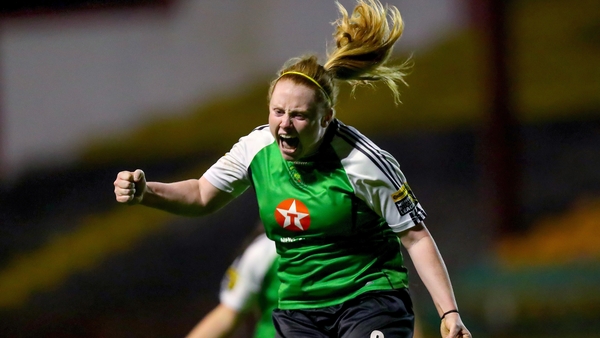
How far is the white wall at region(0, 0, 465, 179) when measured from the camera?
643 cm

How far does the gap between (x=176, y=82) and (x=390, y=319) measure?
4779 millimetres

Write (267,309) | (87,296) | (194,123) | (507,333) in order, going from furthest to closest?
(194,123)
(87,296)
(507,333)
(267,309)

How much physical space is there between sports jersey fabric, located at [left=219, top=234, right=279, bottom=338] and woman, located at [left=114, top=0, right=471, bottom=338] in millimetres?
632

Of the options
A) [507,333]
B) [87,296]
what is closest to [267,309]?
[507,333]

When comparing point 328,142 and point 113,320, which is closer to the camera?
point 328,142

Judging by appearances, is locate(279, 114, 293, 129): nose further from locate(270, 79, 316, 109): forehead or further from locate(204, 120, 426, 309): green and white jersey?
locate(204, 120, 426, 309): green and white jersey

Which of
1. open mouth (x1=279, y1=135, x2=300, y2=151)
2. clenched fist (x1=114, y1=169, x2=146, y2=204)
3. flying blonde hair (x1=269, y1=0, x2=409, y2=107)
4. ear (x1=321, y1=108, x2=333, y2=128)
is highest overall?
flying blonde hair (x1=269, y1=0, x2=409, y2=107)

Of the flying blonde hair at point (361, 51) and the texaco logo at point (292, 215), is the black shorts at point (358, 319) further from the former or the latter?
the flying blonde hair at point (361, 51)

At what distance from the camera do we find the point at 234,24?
6.61 meters

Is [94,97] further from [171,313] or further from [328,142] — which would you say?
[328,142]

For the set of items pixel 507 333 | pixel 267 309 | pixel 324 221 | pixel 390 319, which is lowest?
pixel 507 333

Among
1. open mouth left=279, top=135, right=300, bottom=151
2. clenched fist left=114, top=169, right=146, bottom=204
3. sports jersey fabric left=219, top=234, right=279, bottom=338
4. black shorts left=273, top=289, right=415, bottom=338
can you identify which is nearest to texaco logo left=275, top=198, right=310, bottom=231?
open mouth left=279, top=135, right=300, bottom=151

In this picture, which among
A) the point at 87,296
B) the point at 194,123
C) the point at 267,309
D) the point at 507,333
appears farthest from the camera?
the point at 194,123

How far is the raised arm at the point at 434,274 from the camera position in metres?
2.15
